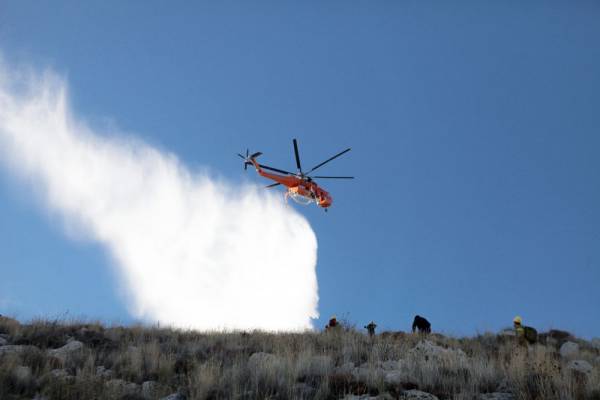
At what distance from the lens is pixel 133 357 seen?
11320 mm

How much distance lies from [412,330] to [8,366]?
15.5 metres

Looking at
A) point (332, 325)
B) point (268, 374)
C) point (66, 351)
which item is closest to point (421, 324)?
point (332, 325)

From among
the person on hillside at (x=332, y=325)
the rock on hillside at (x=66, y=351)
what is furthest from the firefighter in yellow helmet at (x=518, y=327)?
the rock on hillside at (x=66, y=351)

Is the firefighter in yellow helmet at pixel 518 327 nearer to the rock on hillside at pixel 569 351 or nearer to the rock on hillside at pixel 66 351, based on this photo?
the rock on hillside at pixel 569 351

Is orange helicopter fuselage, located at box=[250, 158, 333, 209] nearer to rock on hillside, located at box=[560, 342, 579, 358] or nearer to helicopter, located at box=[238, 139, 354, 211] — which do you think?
helicopter, located at box=[238, 139, 354, 211]

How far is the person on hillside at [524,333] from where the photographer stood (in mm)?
17344

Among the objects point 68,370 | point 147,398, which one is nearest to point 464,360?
point 147,398

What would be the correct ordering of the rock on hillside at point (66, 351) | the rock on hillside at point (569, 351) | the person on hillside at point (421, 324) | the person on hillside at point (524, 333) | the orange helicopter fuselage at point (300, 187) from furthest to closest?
the orange helicopter fuselage at point (300, 187) < the person on hillside at point (421, 324) < the person on hillside at point (524, 333) < the rock on hillside at point (569, 351) < the rock on hillside at point (66, 351)

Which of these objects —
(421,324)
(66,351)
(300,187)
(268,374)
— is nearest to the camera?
(268,374)

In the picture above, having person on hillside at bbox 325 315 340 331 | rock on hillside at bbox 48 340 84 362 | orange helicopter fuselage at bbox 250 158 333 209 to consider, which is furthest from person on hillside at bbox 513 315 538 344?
orange helicopter fuselage at bbox 250 158 333 209

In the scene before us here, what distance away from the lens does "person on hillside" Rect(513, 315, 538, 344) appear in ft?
56.9

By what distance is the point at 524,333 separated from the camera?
58.5ft

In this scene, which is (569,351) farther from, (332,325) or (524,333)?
(332,325)

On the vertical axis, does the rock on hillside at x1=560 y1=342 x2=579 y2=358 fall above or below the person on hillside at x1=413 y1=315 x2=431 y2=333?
below
